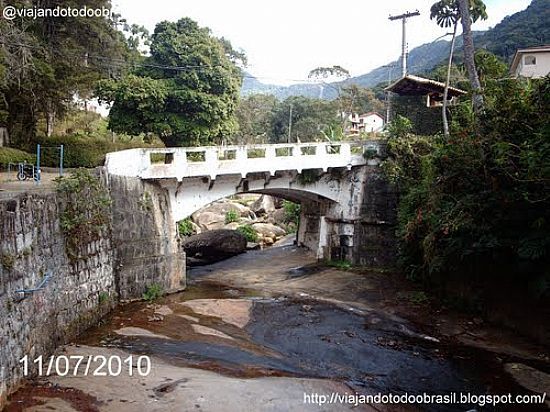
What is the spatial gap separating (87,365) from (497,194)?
480 inches

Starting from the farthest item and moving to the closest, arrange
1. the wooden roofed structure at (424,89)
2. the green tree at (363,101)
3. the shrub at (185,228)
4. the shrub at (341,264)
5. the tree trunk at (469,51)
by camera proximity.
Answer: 1. the green tree at (363,101)
2. the shrub at (185,228)
3. the wooden roofed structure at (424,89)
4. the shrub at (341,264)
5. the tree trunk at (469,51)

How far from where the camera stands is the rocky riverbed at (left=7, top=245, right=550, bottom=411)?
31.6 ft

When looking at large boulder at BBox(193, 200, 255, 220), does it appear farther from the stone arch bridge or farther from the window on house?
the window on house

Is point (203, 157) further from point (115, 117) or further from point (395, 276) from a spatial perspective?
point (395, 276)

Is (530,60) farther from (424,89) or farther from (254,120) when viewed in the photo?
(254,120)

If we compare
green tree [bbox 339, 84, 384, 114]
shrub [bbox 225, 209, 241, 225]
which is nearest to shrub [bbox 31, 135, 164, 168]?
shrub [bbox 225, 209, 241, 225]

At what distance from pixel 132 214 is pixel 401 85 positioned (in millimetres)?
19334

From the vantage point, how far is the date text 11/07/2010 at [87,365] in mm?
10375

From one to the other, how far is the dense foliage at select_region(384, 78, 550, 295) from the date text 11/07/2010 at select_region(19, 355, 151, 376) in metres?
9.86

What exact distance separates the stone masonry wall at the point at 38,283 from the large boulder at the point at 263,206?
28.0 metres

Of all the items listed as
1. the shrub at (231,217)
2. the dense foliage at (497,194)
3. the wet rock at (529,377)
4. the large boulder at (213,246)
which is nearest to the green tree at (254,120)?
the shrub at (231,217)

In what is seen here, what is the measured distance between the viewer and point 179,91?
82.0 ft

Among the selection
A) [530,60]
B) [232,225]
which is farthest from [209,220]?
[530,60]

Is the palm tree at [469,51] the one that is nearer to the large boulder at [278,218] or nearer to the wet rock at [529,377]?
the wet rock at [529,377]
